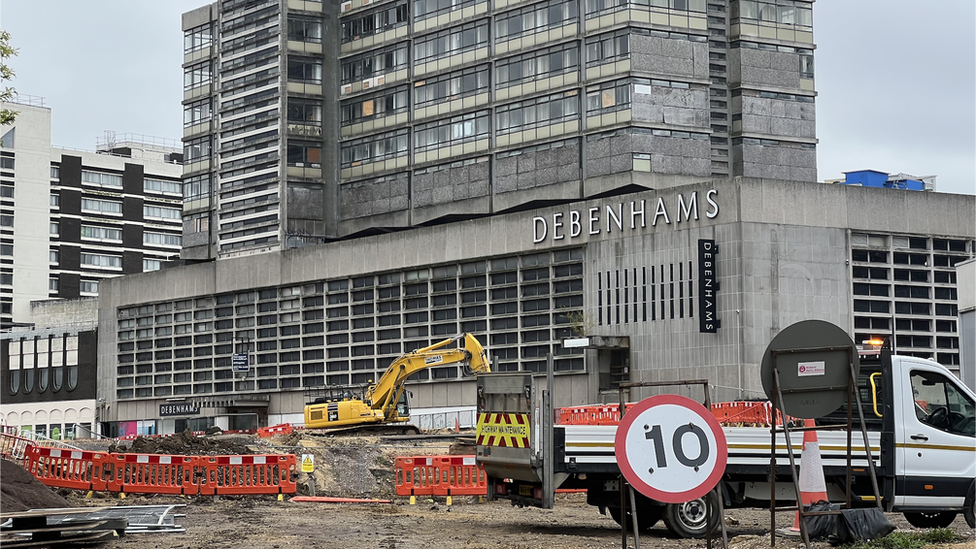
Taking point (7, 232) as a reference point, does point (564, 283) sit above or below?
below

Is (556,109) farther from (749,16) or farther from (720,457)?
(720,457)

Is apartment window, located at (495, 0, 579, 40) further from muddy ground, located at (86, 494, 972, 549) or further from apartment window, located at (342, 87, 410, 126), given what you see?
muddy ground, located at (86, 494, 972, 549)

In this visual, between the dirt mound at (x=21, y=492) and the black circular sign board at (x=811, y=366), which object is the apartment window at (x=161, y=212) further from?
the black circular sign board at (x=811, y=366)

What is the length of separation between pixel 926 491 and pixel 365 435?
37.2m

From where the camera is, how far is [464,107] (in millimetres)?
85500

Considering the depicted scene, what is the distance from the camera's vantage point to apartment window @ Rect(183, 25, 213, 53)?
10300cm

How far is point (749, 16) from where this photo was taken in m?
82.4

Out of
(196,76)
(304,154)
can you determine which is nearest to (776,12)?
(304,154)

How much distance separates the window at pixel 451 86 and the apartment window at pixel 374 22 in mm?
4827

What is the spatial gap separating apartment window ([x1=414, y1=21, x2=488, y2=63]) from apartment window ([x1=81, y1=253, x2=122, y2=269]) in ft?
241

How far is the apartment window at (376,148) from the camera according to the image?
8944cm

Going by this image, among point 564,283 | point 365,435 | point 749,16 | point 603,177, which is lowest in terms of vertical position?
point 365,435

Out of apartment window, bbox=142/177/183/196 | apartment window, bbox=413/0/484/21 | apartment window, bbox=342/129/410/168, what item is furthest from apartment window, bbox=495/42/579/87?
apartment window, bbox=142/177/183/196

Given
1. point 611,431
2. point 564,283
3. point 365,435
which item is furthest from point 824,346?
point 564,283
